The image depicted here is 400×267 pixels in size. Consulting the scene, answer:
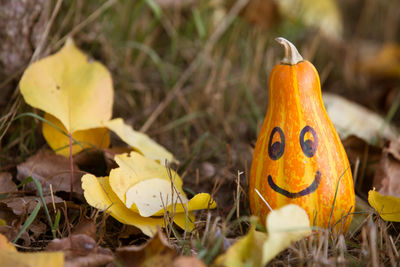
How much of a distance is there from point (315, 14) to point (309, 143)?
63.8 inches

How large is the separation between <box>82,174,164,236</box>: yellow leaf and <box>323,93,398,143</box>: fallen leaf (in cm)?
84

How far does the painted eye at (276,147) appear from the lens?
35.5 inches

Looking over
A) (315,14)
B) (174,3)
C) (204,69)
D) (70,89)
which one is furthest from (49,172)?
(315,14)

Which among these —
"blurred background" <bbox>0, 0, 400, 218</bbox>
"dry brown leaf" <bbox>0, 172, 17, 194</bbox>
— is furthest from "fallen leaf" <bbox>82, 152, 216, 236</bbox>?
"dry brown leaf" <bbox>0, 172, 17, 194</bbox>

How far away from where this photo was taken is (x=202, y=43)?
1.81 metres

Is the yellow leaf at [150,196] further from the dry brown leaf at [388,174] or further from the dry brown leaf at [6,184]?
the dry brown leaf at [388,174]

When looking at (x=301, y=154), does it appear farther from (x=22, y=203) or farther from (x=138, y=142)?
(x=22, y=203)

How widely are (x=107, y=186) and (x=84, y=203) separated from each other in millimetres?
88

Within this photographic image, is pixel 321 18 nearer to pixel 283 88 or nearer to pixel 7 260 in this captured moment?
pixel 283 88

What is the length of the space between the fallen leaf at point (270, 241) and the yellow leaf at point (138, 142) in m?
0.42

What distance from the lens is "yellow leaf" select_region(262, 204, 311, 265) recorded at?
0.73 m

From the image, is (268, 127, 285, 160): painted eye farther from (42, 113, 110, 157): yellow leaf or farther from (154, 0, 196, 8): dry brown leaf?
(154, 0, 196, 8): dry brown leaf

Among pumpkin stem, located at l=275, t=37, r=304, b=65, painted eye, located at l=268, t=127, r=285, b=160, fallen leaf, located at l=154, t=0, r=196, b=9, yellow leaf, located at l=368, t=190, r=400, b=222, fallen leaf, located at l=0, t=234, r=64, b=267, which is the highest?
fallen leaf, located at l=154, t=0, r=196, b=9

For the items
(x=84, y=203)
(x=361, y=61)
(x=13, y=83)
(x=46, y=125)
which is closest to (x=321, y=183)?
(x=84, y=203)
